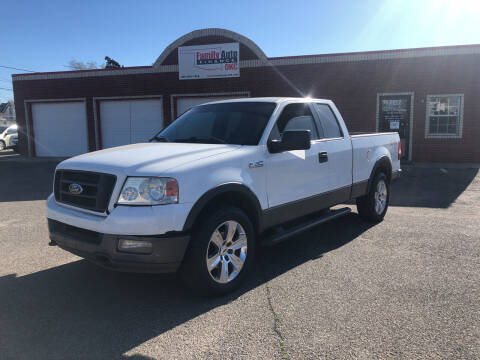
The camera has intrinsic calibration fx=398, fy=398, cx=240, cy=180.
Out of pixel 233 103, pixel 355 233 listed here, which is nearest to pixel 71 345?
pixel 233 103

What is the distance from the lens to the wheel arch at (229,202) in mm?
3453

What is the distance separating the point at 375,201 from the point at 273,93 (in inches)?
446

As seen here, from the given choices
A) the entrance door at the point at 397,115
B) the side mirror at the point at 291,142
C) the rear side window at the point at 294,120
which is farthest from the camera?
the entrance door at the point at 397,115

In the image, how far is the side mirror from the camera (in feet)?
13.6

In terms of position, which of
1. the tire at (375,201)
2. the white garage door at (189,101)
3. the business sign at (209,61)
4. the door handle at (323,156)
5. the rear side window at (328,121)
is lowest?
the tire at (375,201)

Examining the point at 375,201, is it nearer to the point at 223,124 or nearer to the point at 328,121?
the point at 328,121

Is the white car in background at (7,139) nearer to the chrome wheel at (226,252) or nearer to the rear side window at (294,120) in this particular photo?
the rear side window at (294,120)

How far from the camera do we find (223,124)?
473 cm

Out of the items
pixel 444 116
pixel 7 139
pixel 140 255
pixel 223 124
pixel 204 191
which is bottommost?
pixel 140 255

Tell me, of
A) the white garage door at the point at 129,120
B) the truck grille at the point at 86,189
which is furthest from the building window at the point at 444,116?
the truck grille at the point at 86,189

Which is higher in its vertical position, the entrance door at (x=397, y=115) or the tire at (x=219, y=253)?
the entrance door at (x=397, y=115)

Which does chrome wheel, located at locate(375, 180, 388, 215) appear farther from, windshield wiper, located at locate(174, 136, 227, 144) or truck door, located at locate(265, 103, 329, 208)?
windshield wiper, located at locate(174, 136, 227, 144)

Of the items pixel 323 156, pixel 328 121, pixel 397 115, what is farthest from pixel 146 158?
pixel 397 115

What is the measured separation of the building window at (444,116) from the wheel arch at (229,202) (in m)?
13.9
